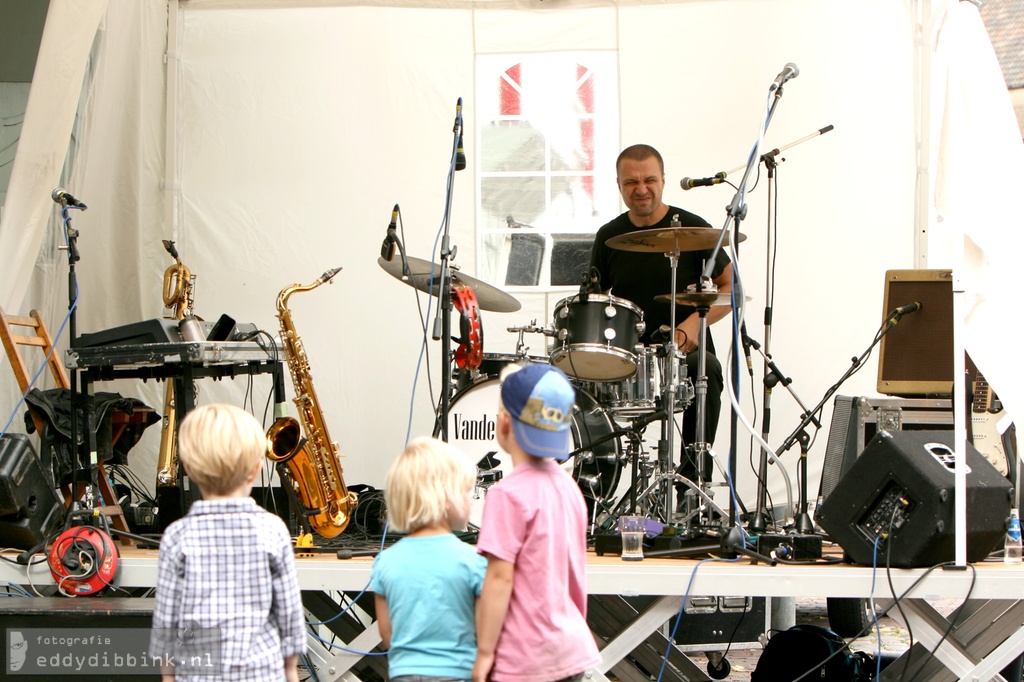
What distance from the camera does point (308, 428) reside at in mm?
5047

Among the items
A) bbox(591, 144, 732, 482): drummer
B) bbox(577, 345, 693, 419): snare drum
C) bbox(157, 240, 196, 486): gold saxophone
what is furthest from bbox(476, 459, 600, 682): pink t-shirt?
bbox(157, 240, 196, 486): gold saxophone

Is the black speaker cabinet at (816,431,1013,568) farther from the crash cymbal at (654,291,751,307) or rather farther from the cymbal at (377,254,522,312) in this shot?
the cymbal at (377,254,522,312)

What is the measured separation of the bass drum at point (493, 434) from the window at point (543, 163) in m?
1.52

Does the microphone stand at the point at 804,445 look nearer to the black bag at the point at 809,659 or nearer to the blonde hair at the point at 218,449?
the black bag at the point at 809,659

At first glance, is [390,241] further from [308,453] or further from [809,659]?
[809,659]

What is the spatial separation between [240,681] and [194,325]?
239 cm

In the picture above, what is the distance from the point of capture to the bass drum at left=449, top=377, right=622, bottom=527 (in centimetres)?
504

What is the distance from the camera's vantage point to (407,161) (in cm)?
652

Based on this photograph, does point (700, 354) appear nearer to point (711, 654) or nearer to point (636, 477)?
point (636, 477)

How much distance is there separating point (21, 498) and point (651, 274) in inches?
131

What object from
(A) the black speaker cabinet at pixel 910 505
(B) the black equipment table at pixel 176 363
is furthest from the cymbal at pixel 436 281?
(A) the black speaker cabinet at pixel 910 505

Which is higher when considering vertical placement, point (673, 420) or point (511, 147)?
point (511, 147)

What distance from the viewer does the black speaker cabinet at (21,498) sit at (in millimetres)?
4336

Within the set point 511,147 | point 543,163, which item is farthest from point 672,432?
point 511,147
